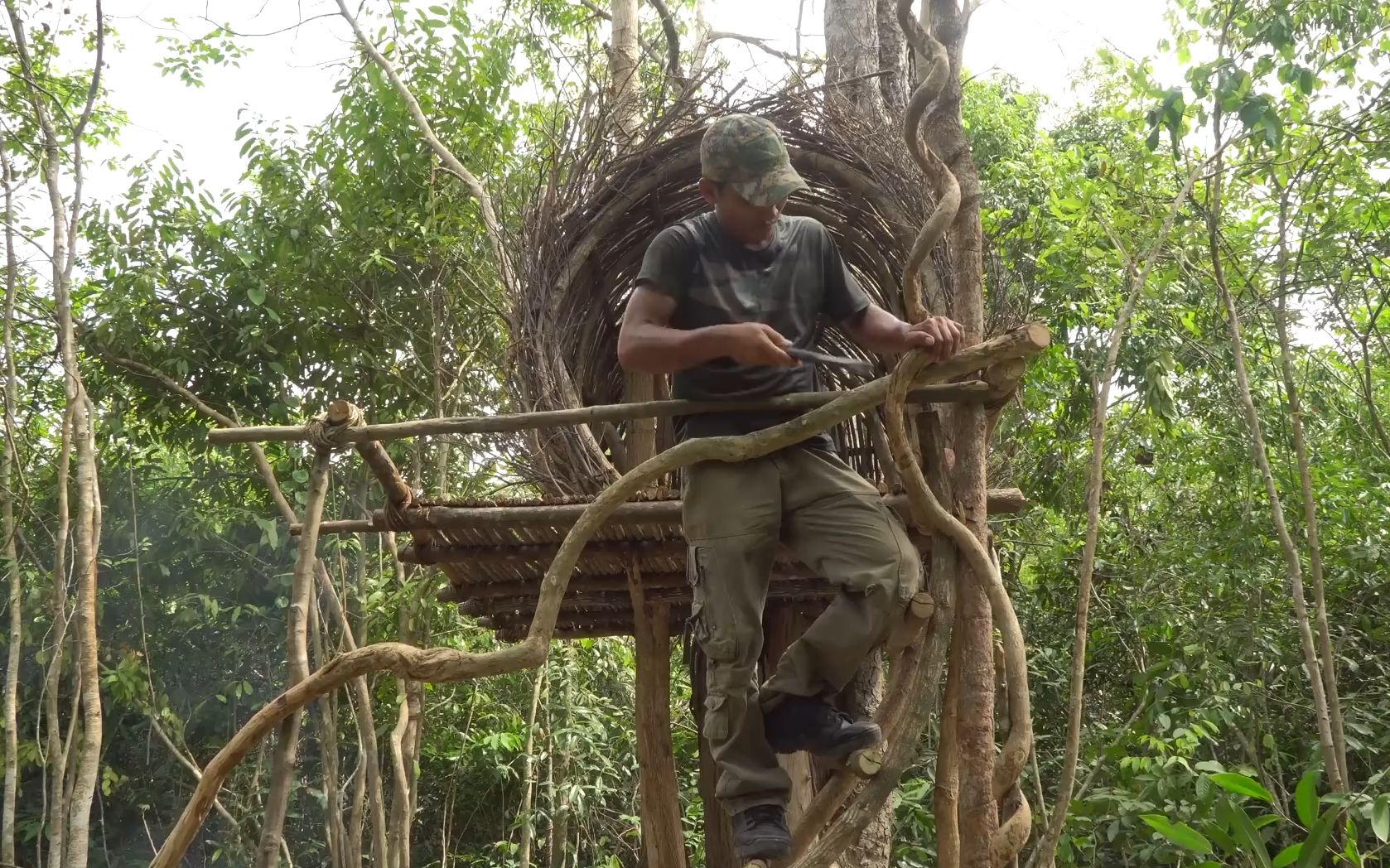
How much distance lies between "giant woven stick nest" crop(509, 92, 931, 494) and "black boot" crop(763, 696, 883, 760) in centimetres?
112

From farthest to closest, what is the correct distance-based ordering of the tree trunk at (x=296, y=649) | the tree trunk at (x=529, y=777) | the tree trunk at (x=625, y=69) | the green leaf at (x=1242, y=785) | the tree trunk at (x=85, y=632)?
the tree trunk at (x=529, y=777), the tree trunk at (x=85, y=632), the tree trunk at (x=625, y=69), the green leaf at (x=1242, y=785), the tree trunk at (x=296, y=649)

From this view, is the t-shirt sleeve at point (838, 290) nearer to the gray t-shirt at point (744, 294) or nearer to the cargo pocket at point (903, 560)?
the gray t-shirt at point (744, 294)

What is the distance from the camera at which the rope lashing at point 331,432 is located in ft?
8.20

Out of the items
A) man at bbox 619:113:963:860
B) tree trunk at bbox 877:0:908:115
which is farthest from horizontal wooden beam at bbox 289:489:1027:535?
tree trunk at bbox 877:0:908:115

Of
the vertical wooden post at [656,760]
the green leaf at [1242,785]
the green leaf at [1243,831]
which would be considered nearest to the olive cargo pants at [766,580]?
the vertical wooden post at [656,760]

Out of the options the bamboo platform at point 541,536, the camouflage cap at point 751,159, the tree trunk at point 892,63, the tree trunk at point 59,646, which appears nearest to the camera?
the camouflage cap at point 751,159

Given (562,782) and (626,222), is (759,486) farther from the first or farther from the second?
(562,782)

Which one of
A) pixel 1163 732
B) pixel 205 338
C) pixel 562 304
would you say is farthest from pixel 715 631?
pixel 205 338

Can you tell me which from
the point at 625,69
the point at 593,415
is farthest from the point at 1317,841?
the point at 625,69

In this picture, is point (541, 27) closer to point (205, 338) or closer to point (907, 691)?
point (205, 338)

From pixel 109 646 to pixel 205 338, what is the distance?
10.5ft

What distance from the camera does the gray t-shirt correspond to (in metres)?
2.46

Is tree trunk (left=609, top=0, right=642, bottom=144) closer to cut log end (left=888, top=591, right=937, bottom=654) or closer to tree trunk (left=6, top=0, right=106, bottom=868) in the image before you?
cut log end (left=888, top=591, right=937, bottom=654)

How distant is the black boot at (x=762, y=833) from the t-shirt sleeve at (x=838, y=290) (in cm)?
100
